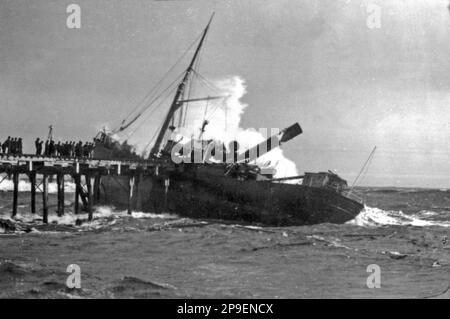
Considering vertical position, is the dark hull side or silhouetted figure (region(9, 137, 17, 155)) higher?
silhouetted figure (region(9, 137, 17, 155))

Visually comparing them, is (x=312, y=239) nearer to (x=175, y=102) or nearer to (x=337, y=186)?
(x=337, y=186)

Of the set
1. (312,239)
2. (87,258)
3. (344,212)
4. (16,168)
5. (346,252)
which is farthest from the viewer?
(344,212)

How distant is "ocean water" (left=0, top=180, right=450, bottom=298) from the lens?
15.5 meters

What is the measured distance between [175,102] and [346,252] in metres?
30.8

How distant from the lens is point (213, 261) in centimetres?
2097

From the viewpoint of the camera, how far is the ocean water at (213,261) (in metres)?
15.5

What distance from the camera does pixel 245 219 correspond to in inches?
1699

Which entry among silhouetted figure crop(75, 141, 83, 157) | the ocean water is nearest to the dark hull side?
silhouetted figure crop(75, 141, 83, 157)

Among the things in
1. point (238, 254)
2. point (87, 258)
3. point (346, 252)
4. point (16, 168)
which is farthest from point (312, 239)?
point (16, 168)

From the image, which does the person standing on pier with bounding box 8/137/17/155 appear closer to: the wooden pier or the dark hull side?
the wooden pier

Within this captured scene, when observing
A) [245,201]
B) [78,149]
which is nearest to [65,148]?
[78,149]

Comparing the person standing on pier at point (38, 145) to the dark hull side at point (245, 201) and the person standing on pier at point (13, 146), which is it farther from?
the dark hull side at point (245, 201)

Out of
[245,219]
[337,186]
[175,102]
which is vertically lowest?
[245,219]

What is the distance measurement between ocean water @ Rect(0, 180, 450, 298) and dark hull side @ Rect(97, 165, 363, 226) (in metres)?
6.26
